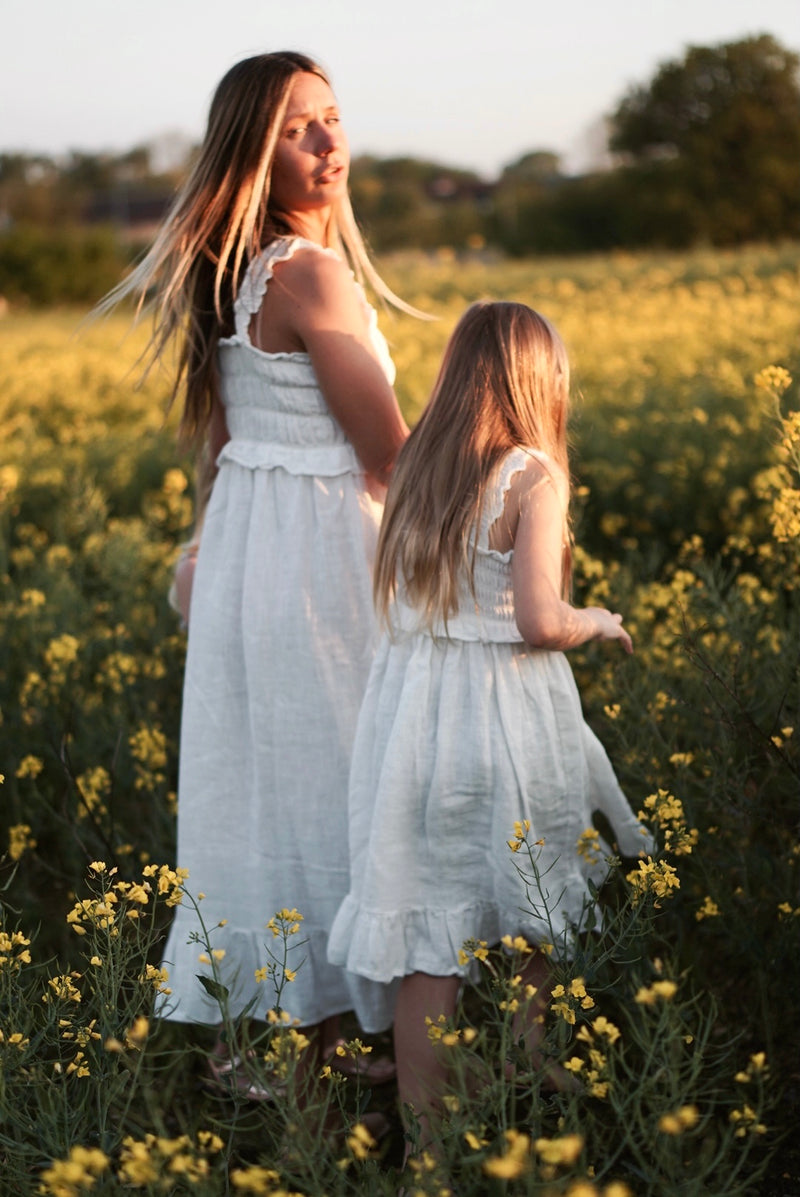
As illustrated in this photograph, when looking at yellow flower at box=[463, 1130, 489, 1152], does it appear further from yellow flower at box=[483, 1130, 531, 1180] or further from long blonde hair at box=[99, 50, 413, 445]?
long blonde hair at box=[99, 50, 413, 445]

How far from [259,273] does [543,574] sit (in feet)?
2.56

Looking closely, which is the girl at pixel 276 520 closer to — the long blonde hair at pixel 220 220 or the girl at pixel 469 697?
the long blonde hair at pixel 220 220

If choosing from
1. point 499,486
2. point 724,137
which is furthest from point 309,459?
point 724,137

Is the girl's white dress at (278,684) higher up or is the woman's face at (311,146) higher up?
the woman's face at (311,146)

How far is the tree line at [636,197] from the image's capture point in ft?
142

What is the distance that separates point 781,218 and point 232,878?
52.3 meters

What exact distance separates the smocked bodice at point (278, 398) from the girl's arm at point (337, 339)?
3 centimetres

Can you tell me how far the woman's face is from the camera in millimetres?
2236

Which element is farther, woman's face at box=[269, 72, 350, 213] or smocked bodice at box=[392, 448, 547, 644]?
woman's face at box=[269, 72, 350, 213]

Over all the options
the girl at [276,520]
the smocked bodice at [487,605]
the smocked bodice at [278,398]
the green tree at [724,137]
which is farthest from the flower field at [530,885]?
the green tree at [724,137]

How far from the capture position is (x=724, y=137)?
177 ft

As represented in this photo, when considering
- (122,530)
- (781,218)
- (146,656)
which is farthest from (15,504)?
(781,218)

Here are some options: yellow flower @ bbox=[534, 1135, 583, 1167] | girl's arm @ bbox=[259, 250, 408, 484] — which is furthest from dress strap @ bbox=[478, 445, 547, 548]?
yellow flower @ bbox=[534, 1135, 583, 1167]

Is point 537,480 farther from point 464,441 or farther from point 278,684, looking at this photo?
point 278,684
